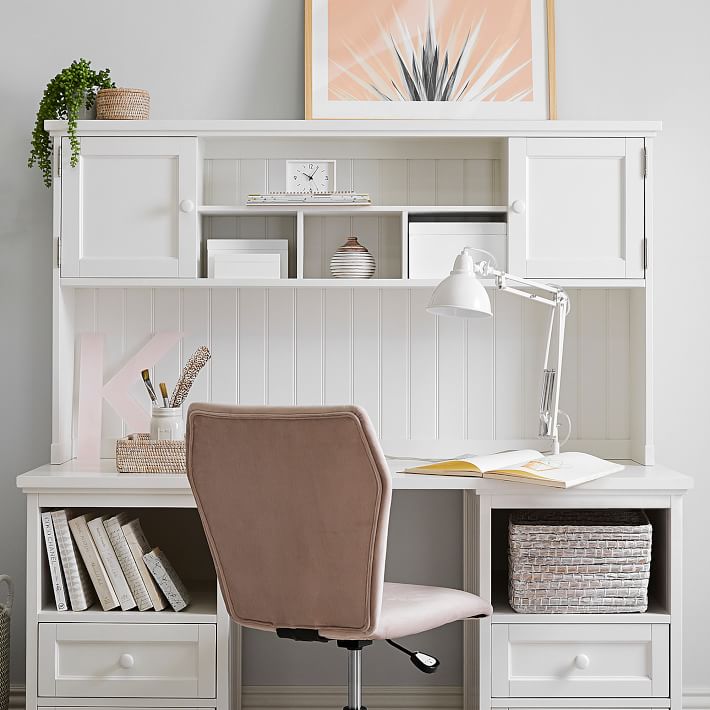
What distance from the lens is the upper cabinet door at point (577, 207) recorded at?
2.43 meters

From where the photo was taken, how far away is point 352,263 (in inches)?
98.6

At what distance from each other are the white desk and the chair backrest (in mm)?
506

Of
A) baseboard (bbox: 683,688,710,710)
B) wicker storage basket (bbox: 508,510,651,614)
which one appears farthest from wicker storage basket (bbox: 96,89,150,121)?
baseboard (bbox: 683,688,710,710)

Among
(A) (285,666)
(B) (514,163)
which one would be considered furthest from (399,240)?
(A) (285,666)

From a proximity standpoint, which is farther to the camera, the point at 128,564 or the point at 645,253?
the point at 645,253

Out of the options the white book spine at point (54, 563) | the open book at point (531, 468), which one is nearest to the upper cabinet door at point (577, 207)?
the open book at point (531, 468)

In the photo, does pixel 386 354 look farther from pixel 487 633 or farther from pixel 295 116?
pixel 487 633

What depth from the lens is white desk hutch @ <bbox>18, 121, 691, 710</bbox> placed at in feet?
7.21

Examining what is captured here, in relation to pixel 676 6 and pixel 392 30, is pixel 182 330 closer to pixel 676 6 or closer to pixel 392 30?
pixel 392 30

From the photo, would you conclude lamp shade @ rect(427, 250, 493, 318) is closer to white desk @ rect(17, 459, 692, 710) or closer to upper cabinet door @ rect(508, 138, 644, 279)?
upper cabinet door @ rect(508, 138, 644, 279)

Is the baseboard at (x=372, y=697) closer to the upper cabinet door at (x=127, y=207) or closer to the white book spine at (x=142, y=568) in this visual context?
the white book spine at (x=142, y=568)

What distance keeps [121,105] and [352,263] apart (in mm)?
799

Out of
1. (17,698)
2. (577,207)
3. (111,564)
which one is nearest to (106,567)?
(111,564)

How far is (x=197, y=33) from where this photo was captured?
2.71 m
